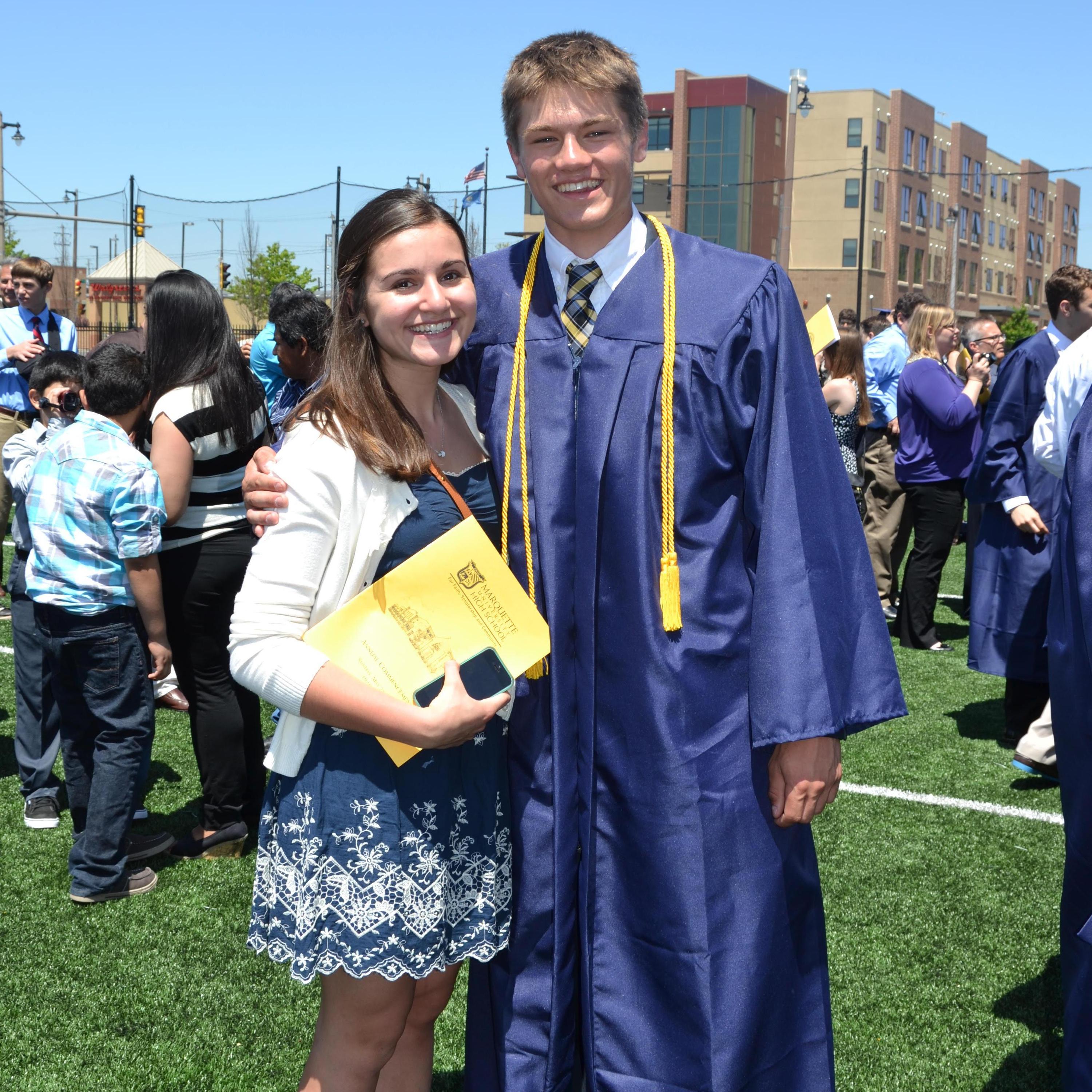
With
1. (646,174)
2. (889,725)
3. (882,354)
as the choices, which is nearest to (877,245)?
(646,174)

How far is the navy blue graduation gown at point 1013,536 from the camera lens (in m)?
5.13

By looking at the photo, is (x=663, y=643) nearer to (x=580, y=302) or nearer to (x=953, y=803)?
(x=580, y=302)

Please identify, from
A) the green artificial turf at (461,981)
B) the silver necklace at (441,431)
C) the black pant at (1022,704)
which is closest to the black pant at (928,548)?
the black pant at (1022,704)

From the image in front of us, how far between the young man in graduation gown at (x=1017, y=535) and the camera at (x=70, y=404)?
3643 millimetres

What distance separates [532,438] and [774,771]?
72 centimetres

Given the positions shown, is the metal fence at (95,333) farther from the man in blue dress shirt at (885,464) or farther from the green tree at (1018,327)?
the green tree at (1018,327)

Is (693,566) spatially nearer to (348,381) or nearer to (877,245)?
(348,381)

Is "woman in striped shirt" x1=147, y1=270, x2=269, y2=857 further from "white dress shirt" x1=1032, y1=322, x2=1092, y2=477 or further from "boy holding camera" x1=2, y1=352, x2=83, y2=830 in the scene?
"white dress shirt" x1=1032, y1=322, x2=1092, y2=477

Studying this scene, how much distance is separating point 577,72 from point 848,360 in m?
6.08

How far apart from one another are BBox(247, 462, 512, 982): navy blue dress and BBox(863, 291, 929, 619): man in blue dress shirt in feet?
20.4

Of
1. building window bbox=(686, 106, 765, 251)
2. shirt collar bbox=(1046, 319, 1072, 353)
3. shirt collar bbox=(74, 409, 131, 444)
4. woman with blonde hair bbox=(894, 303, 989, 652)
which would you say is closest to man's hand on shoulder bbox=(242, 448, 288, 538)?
shirt collar bbox=(74, 409, 131, 444)

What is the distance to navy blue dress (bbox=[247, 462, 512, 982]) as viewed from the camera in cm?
199

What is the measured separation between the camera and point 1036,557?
514 centimetres

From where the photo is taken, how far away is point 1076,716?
2.51 meters
